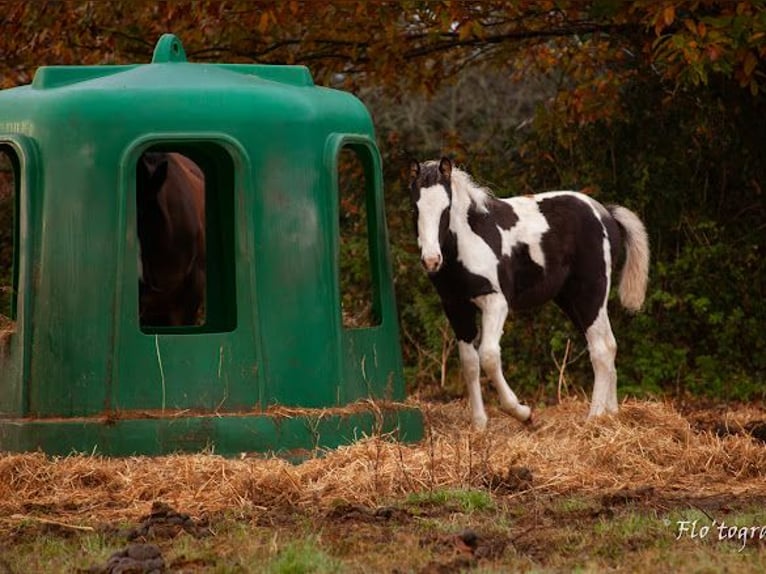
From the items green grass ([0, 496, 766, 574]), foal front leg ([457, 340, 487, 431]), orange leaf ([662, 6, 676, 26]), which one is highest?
orange leaf ([662, 6, 676, 26])

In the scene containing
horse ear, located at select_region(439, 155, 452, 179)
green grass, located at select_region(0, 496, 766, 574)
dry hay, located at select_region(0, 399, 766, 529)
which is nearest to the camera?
green grass, located at select_region(0, 496, 766, 574)

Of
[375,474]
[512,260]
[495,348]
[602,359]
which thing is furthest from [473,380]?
[375,474]

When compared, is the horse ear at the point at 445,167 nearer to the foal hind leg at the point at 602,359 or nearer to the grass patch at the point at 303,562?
the foal hind leg at the point at 602,359

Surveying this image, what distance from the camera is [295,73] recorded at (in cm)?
861

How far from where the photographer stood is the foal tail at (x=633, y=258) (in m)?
10.3

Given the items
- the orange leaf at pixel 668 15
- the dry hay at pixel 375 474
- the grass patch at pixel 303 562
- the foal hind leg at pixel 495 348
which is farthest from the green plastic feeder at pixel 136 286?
the orange leaf at pixel 668 15

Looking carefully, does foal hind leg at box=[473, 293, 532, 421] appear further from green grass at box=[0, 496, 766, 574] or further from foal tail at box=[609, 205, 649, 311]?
green grass at box=[0, 496, 766, 574]

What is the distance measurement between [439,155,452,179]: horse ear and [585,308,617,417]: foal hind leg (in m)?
1.69

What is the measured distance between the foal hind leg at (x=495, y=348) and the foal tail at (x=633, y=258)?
143cm

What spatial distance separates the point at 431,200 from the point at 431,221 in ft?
0.44

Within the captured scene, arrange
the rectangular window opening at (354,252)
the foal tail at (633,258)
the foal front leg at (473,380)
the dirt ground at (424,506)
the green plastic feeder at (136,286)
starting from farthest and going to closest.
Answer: the rectangular window opening at (354,252) < the foal tail at (633,258) < the foal front leg at (473,380) < the green plastic feeder at (136,286) < the dirt ground at (424,506)

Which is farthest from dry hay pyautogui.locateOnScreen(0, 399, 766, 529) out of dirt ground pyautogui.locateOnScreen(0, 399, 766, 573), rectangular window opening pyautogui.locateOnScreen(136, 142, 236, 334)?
rectangular window opening pyautogui.locateOnScreen(136, 142, 236, 334)

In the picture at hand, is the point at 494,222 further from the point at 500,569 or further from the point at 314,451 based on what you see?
the point at 500,569

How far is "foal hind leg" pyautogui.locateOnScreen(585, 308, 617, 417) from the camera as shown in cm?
985
